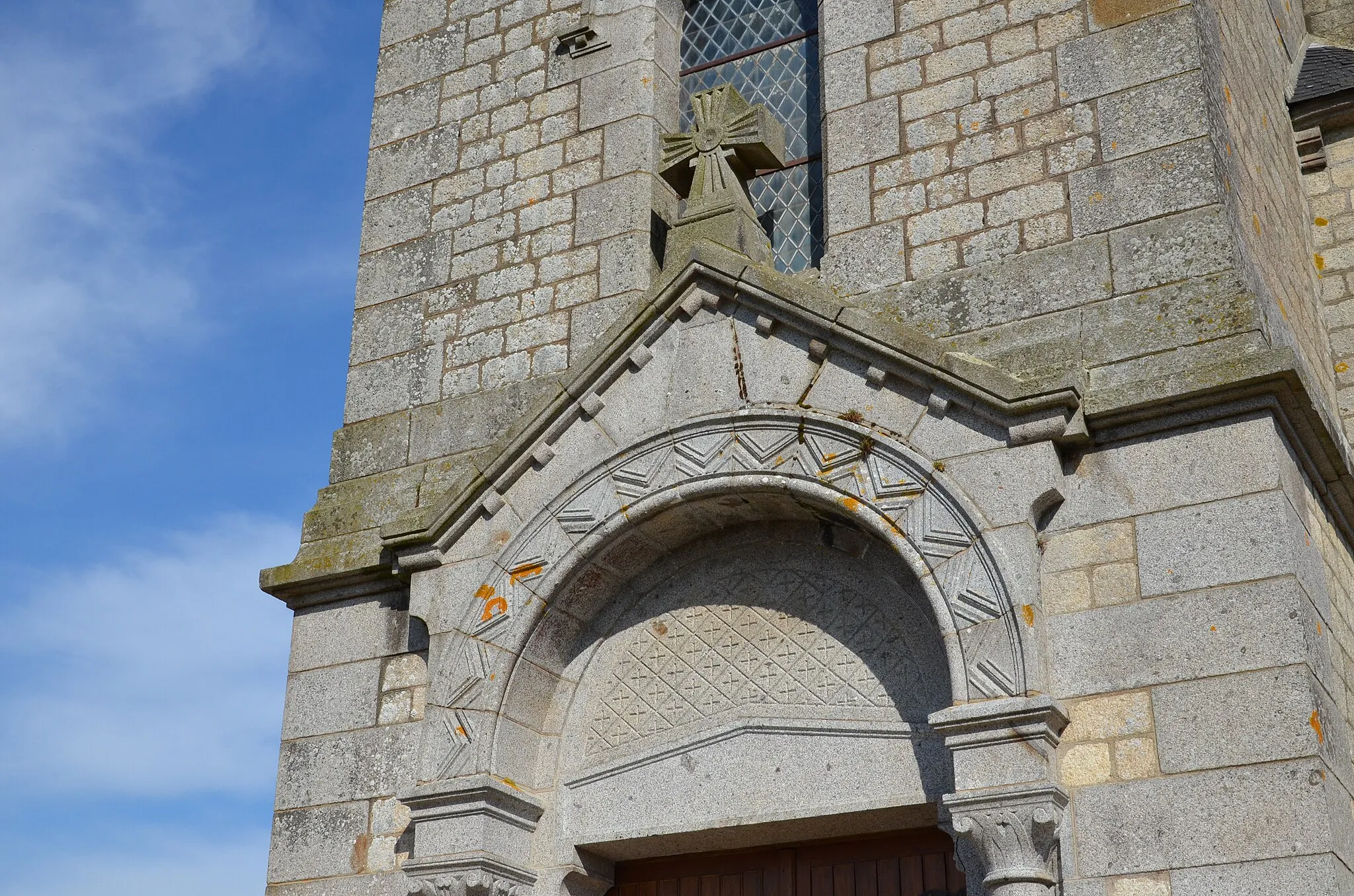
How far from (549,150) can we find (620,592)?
243 centimetres

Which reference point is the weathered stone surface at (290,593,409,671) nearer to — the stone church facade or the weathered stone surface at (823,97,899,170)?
the stone church facade

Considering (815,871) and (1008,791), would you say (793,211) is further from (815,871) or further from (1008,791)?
(1008,791)

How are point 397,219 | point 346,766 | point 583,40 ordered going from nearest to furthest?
1. point 346,766
2. point 583,40
3. point 397,219

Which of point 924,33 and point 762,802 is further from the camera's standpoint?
point 924,33

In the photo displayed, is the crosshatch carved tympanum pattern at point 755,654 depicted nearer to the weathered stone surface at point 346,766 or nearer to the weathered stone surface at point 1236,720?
the weathered stone surface at point 346,766

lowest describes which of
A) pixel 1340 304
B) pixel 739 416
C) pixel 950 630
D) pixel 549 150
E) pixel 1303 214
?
pixel 950 630

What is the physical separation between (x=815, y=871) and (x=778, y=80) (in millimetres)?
3958

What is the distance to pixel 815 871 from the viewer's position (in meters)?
6.12

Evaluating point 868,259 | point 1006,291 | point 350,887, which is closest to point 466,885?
point 350,887

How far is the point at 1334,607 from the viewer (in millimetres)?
5891

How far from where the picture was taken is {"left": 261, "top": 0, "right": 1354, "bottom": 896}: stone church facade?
17.4 ft

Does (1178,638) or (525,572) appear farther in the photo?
(525,572)

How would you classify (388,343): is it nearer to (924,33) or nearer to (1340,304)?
(924,33)

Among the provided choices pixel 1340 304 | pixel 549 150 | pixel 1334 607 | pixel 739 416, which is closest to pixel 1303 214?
pixel 1340 304
